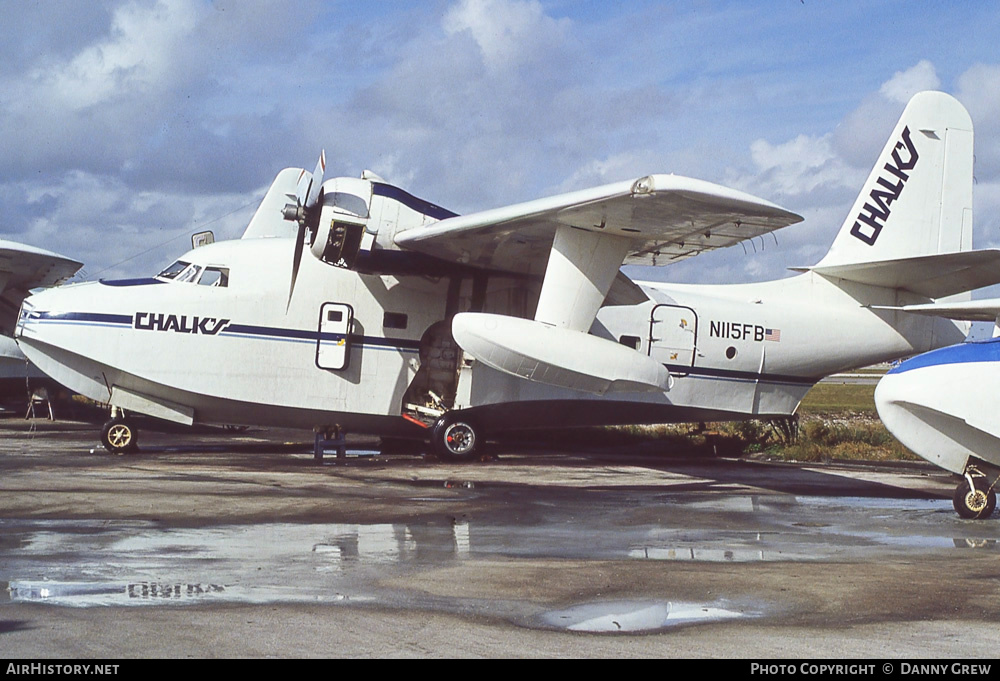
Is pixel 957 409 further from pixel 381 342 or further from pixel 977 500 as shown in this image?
pixel 381 342

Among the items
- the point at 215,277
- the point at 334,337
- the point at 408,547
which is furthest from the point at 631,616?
the point at 215,277

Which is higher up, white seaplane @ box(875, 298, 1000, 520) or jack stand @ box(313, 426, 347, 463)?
white seaplane @ box(875, 298, 1000, 520)

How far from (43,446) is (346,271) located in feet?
20.5

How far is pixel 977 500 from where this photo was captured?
1047 centimetres

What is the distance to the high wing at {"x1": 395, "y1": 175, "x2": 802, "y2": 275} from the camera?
1173 centimetres

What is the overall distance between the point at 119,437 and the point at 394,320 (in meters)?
4.67

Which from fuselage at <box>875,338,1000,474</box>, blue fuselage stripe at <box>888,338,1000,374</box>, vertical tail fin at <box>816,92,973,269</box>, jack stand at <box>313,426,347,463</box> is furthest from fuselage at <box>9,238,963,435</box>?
blue fuselage stripe at <box>888,338,1000,374</box>

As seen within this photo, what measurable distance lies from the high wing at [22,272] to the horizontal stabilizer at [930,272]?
60.4ft

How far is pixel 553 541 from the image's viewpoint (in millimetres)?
8477

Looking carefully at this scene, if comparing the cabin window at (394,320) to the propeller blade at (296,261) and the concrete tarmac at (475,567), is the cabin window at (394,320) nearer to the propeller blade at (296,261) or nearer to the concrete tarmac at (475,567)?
the propeller blade at (296,261)

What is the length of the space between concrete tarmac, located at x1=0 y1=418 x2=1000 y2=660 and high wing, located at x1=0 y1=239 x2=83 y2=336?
12773 millimetres

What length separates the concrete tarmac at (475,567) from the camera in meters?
5.02

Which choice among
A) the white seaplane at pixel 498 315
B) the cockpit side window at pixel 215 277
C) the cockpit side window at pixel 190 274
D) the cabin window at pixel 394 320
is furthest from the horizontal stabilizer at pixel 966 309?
the cockpit side window at pixel 190 274

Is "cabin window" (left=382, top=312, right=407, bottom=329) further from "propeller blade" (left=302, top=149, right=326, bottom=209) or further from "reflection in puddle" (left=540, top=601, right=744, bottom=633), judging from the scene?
"reflection in puddle" (left=540, top=601, right=744, bottom=633)
